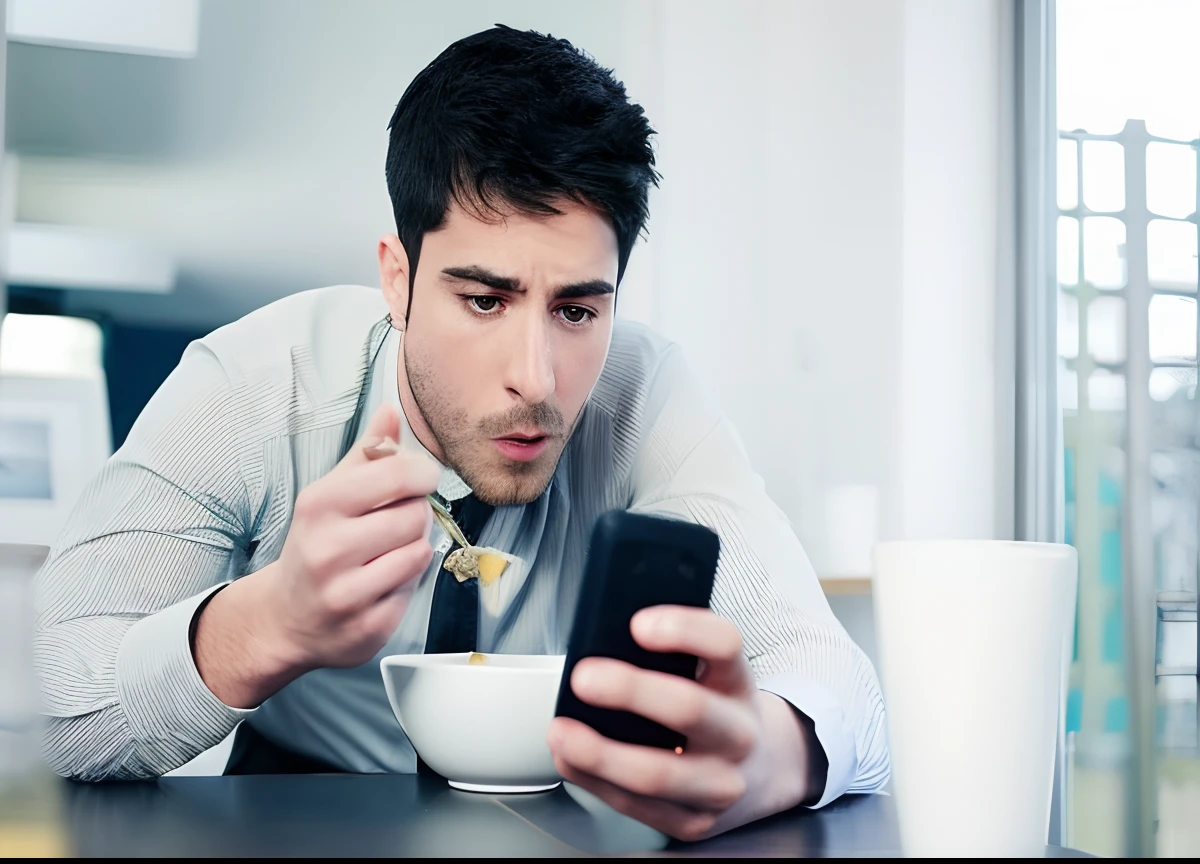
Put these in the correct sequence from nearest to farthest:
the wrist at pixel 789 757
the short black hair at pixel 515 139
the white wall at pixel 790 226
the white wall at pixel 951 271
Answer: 1. the wrist at pixel 789 757
2. the short black hair at pixel 515 139
3. the white wall at pixel 790 226
4. the white wall at pixel 951 271

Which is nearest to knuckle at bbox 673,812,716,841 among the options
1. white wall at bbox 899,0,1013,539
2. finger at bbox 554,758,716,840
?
finger at bbox 554,758,716,840

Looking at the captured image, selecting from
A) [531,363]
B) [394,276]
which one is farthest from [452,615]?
[394,276]

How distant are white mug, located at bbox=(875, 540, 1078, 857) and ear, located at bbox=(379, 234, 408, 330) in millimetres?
841

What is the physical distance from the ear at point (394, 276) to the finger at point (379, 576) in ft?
1.83

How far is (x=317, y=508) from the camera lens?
2.24ft

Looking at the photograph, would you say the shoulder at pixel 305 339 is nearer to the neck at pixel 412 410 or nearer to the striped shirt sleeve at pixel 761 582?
the neck at pixel 412 410

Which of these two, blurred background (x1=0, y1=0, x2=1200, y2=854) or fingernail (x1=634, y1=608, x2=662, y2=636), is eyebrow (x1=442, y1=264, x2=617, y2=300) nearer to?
blurred background (x1=0, y1=0, x2=1200, y2=854)

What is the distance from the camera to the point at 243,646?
0.77m

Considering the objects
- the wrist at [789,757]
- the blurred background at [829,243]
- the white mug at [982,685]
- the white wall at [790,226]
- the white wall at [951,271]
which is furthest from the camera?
the white wall at [951,271]

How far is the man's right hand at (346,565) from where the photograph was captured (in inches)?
26.8

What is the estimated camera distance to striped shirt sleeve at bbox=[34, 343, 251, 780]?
80 cm

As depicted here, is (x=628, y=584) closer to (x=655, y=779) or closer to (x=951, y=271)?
(x=655, y=779)

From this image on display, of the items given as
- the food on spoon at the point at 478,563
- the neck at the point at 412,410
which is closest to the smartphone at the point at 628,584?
the food on spoon at the point at 478,563

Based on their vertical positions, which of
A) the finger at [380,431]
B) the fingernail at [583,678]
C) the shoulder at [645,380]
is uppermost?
the shoulder at [645,380]
